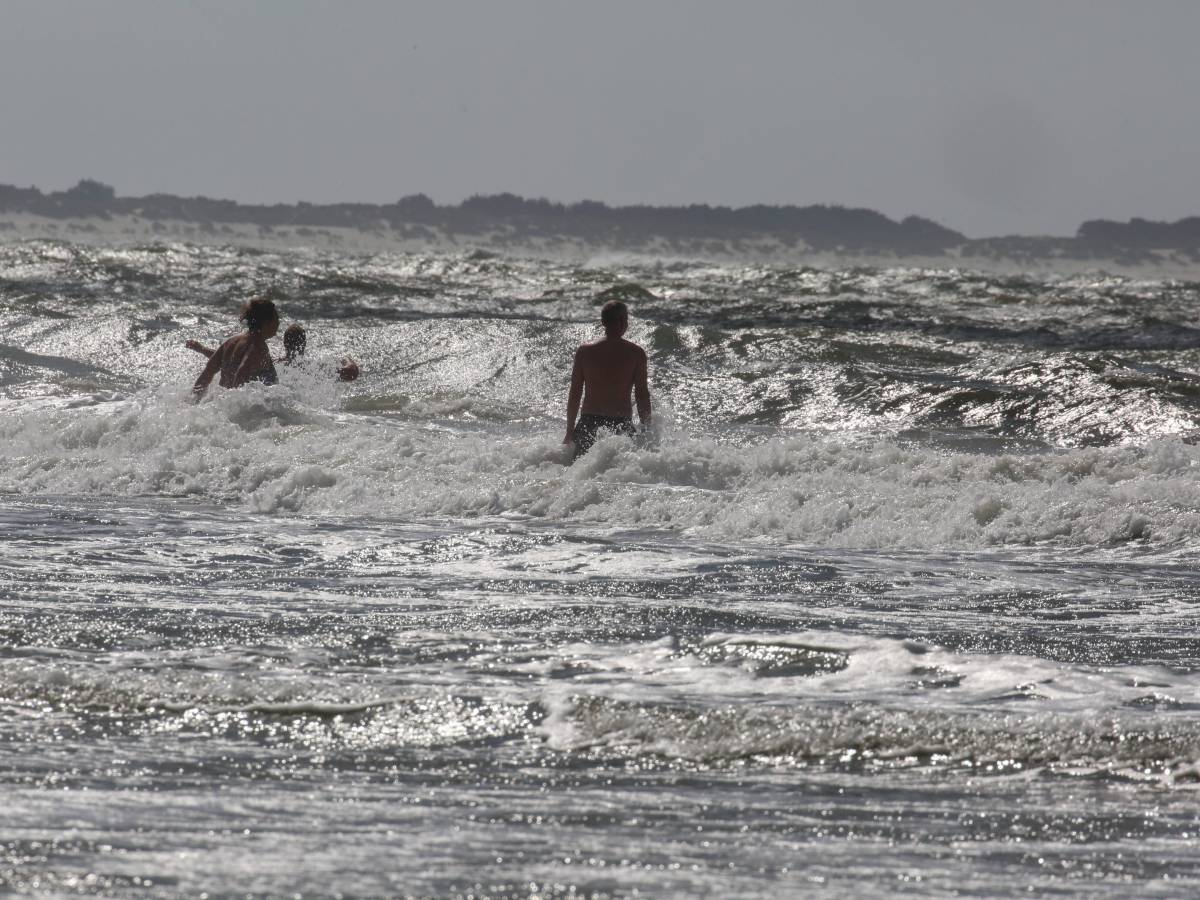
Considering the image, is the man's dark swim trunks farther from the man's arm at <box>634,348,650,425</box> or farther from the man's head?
the man's head

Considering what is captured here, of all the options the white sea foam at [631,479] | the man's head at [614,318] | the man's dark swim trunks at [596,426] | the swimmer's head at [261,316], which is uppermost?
the man's head at [614,318]

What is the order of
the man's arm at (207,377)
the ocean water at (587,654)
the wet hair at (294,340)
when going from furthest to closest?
the wet hair at (294,340) → the man's arm at (207,377) → the ocean water at (587,654)

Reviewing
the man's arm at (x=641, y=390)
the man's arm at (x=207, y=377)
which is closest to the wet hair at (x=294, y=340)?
the man's arm at (x=207, y=377)

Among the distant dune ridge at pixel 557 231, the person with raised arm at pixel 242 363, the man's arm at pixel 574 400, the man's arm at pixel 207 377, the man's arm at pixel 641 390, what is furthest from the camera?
the distant dune ridge at pixel 557 231

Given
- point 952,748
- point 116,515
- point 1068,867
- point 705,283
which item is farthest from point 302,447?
point 705,283

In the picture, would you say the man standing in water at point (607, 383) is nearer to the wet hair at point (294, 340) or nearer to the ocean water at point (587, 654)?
the ocean water at point (587, 654)

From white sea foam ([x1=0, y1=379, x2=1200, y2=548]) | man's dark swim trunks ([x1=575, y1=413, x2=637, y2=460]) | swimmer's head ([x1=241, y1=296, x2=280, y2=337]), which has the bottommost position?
white sea foam ([x1=0, y1=379, x2=1200, y2=548])

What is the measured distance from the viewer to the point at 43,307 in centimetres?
2386

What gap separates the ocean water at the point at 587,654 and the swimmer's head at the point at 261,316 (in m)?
0.53

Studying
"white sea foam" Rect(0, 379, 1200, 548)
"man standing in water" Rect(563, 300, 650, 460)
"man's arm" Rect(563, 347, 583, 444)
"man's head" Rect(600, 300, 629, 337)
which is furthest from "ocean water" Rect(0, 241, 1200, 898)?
"man's head" Rect(600, 300, 629, 337)

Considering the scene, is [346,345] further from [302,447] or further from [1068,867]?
[1068,867]

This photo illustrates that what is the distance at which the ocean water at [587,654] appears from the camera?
11.1 feet

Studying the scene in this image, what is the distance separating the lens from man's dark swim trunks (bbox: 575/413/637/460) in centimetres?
1120

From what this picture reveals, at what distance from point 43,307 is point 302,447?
13.8 metres
